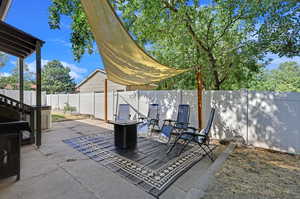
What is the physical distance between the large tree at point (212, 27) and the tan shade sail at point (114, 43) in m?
1.45

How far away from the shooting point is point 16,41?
4.07m

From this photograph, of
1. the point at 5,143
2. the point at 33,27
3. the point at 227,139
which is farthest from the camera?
the point at 33,27

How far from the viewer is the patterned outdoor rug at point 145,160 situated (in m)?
2.50

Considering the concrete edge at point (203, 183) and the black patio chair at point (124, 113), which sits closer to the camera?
the concrete edge at point (203, 183)

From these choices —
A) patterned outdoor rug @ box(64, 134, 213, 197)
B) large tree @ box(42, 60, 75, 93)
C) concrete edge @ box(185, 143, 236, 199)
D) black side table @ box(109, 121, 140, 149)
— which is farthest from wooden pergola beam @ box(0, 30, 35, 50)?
large tree @ box(42, 60, 75, 93)

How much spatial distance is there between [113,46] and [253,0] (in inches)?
163

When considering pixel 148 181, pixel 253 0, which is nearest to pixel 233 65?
pixel 253 0

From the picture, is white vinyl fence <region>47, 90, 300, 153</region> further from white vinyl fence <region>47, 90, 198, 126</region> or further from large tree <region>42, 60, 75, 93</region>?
large tree <region>42, 60, 75, 93</region>

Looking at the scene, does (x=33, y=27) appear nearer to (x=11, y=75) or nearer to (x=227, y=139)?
(x=227, y=139)

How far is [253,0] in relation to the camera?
13.3 ft

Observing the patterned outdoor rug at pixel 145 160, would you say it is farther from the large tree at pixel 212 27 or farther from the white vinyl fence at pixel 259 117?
the large tree at pixel 212 27

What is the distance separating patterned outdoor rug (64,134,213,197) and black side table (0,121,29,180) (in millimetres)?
1394

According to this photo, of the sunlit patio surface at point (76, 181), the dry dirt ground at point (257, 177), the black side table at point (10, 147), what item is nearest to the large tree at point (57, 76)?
the sunlit patio surface at point (76, 181)

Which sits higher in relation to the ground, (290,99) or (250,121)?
(290,99)
